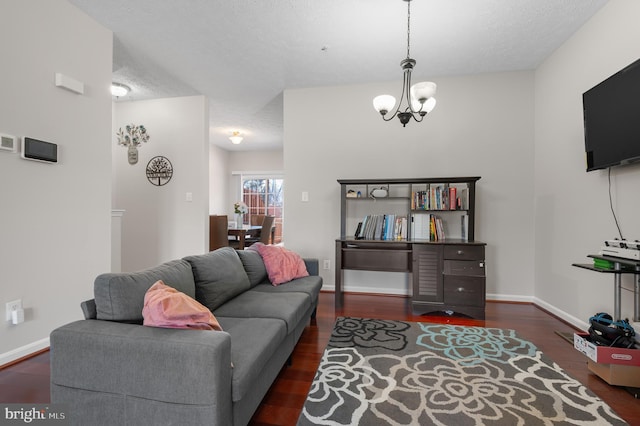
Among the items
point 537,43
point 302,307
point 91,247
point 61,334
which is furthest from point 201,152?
point 537,43

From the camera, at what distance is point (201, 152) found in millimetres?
4180

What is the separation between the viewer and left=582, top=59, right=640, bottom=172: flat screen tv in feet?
6.46

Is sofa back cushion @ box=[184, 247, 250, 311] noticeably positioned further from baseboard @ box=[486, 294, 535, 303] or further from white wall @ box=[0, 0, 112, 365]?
baseboard @ box=[486, 294, 535, 303]

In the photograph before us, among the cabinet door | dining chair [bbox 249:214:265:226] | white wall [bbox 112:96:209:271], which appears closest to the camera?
the cabinet door

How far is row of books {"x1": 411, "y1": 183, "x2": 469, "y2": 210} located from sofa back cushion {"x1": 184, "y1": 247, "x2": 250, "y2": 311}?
2.10 m

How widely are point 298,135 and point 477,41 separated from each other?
2.22 m

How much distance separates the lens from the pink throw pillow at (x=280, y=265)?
8.58 ft

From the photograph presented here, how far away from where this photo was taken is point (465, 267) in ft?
9.92

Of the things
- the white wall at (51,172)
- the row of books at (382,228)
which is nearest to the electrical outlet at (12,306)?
the white wall at (51,172)

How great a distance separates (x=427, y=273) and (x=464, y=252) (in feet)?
1.38

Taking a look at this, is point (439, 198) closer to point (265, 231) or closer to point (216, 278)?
point (216, 278)

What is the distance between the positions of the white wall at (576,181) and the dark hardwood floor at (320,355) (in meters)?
0.41

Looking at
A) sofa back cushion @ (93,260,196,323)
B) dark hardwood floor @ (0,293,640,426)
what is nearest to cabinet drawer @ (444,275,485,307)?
dark hardwood floor @ (0,293,640,426)
